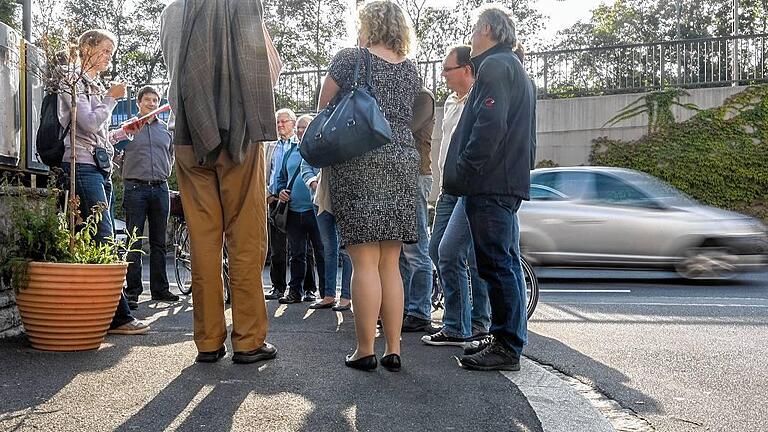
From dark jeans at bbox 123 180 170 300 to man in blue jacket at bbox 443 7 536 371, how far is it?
12.7 feet

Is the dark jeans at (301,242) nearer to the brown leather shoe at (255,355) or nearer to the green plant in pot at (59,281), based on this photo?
the green plant in pot at (59,281)

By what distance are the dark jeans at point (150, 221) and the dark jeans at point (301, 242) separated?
4.02 ft

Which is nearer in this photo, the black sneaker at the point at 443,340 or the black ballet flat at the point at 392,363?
the black ballet flat at the point at 392,363

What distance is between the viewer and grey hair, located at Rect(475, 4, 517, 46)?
190 inches

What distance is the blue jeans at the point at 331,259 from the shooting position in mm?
7609

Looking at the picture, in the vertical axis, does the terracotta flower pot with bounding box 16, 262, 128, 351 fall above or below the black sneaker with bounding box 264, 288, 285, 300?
above

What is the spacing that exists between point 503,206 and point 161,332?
98.6 inches

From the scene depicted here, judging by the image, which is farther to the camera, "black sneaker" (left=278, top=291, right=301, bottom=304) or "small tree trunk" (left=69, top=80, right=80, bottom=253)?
"black sneaker" (left=278, top=291, right=301, bottom=304)

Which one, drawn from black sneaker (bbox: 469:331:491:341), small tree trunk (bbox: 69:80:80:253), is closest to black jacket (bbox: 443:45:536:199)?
black sneaker (bbox: 469:331:491:341)

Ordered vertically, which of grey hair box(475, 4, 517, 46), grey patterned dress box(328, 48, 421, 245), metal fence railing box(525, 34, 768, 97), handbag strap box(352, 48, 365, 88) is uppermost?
metal fence railing box(525, 34, 768, 97)

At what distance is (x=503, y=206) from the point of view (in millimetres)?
4695

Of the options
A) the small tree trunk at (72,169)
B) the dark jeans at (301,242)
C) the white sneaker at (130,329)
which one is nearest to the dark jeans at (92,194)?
Answer: the white sneaker at (130,329)

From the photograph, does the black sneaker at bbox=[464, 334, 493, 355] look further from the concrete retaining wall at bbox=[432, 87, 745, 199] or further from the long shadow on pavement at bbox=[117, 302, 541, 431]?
the concrete retaining wall at bbox=[432, 87, 745, 199]

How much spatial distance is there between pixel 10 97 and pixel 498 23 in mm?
3300
